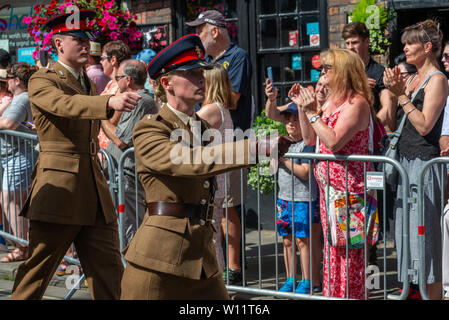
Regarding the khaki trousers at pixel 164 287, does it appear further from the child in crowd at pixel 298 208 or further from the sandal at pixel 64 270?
the sandal at pixel 64 270

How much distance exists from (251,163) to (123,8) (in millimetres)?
7583

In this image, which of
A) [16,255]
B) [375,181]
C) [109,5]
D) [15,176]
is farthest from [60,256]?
[109,5]

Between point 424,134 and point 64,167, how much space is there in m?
2.66

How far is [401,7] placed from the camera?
346 inches

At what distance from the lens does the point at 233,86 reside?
23.9ft

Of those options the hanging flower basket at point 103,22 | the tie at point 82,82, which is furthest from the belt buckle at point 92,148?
the hanging flower basket at point 103,22

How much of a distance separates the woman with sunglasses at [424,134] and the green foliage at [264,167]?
1.09m

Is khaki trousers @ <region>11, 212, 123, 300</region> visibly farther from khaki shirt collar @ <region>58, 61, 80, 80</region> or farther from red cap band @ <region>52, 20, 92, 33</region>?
red cap band @ <region>52, 20, 92, 33</region>

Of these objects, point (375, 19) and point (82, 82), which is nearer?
point (82, 82)

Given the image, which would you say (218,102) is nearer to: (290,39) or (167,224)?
(167,224)

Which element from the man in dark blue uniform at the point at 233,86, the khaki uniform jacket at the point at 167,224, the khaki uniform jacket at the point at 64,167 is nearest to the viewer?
the khaki uniform jacket at the point at 167,224

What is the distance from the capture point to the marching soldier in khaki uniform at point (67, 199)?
17.4 ft

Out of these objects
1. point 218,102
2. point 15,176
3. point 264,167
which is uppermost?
point 218,102

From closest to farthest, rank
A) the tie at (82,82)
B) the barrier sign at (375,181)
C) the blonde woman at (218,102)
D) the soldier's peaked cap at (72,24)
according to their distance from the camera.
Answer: the soldier's peaked cap at (72,24)
the tie at (82,82)
the barrier sign at (375,181)
the blonde woman at (218,102)
